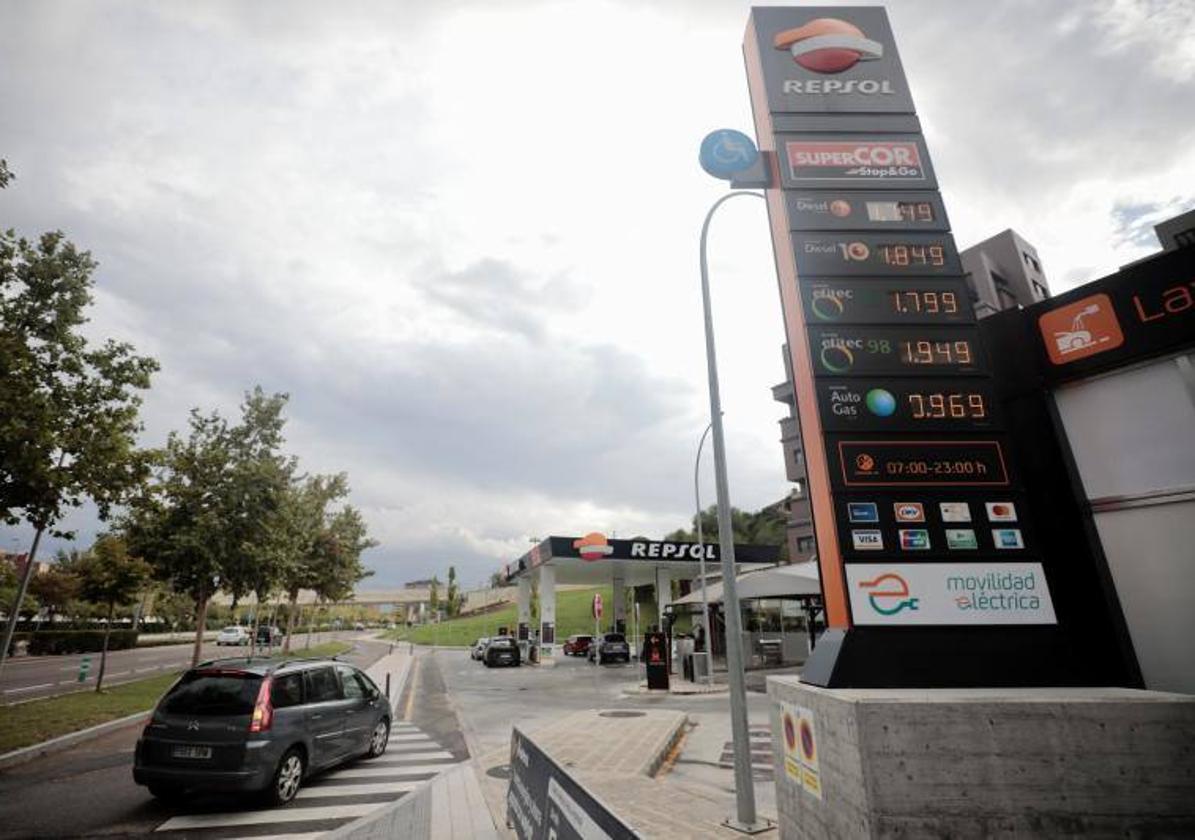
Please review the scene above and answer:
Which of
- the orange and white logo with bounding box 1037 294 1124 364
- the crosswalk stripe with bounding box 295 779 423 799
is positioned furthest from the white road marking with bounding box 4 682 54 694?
the orange and white logo with bounding box 1037 294 1124 364

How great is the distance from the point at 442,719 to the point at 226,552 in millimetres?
9706

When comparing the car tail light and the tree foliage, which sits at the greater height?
the tree foliage

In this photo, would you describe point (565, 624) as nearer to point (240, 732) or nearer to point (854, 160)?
point (240, 732)

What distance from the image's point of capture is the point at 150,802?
731cm

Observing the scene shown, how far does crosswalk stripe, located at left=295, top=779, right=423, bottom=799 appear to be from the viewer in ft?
25.4

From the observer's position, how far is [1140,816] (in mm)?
4020

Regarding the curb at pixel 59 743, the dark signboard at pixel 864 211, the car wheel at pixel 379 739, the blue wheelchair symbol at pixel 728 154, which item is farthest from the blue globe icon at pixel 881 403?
the curb at pixel 59 743

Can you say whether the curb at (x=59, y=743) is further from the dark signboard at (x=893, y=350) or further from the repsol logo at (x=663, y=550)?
the repsol logo at (x=663, y=550)

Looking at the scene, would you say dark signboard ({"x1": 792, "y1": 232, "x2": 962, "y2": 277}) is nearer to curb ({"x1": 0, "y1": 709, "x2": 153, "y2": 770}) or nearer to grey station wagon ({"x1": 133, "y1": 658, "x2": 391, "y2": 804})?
grey station wagon ({"x1": 133, "y1": 658, "x2": 391, "y2": 804})

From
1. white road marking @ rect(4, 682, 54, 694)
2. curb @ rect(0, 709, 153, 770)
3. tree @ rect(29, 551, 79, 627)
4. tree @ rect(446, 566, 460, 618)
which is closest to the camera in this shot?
curb @ rect(0, 709, 153, 770)

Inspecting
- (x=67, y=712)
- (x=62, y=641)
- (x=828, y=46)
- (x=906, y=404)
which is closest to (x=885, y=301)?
(x=906, y=404)

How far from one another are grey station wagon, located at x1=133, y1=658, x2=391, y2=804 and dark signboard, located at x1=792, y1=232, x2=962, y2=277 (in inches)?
334

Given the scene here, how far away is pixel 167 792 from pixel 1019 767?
9125 mm

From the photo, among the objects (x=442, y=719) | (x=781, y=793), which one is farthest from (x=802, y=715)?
(x=442, y=719)
